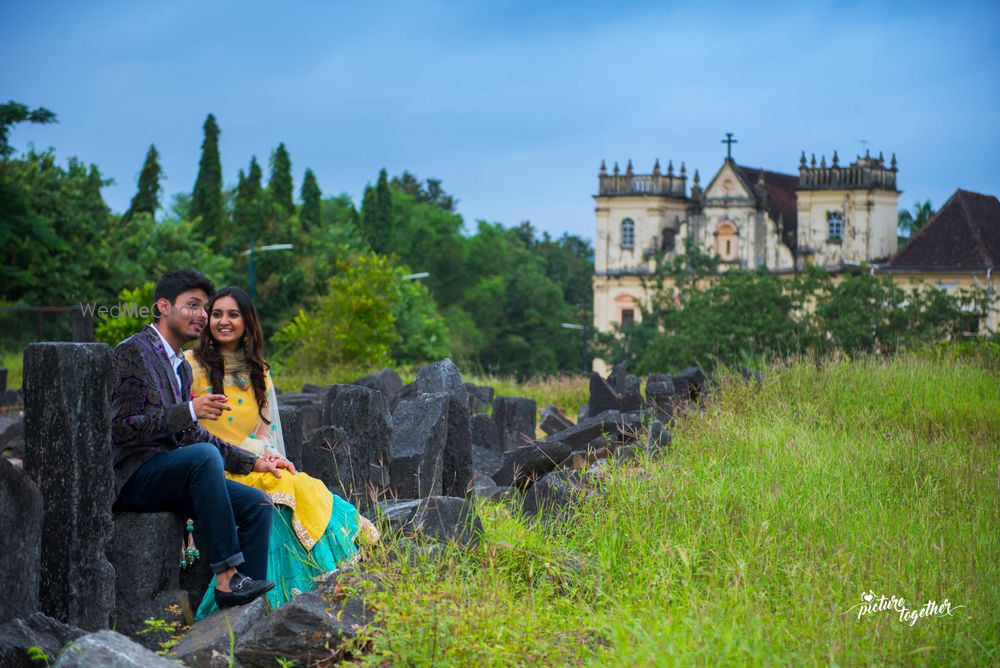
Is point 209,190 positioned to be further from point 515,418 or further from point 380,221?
point 515,418

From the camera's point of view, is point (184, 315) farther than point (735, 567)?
Yes

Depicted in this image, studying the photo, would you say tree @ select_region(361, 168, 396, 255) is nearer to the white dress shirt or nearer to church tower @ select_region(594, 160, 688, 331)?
church tower @ select_region(594, 160, 688, 331)

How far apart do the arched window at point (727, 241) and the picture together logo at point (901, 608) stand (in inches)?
2148

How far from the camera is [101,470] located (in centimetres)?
537

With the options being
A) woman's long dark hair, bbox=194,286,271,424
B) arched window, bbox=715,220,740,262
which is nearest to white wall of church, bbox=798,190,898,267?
arched window, bbox=715,220,740,262

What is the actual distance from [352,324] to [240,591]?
700 inches

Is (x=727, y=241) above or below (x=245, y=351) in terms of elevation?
above

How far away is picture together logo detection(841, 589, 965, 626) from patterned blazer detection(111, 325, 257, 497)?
10.3 feet

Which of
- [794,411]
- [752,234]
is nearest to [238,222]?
[752,234]

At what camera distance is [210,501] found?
5535mm

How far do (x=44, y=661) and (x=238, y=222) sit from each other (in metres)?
48.6

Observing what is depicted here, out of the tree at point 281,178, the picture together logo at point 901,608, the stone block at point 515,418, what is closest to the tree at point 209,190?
the tree at point 281,178

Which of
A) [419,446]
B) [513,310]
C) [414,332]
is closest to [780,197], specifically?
[513,310]

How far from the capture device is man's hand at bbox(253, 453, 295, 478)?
234 inches
